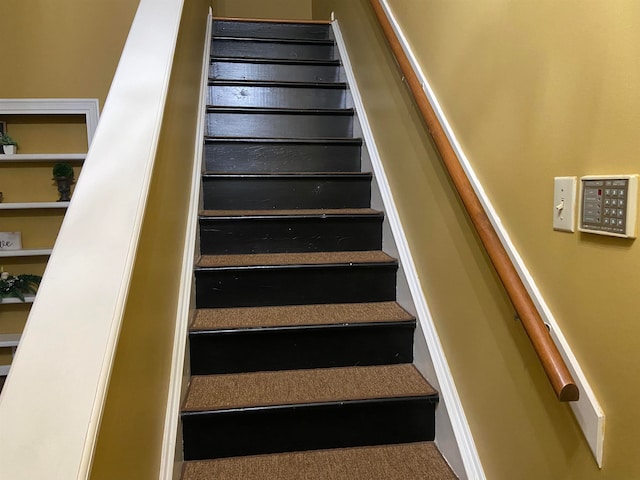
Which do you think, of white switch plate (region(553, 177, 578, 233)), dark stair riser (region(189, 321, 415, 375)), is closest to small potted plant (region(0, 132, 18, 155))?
dark stair riser (region(189, 321, 415, 375))

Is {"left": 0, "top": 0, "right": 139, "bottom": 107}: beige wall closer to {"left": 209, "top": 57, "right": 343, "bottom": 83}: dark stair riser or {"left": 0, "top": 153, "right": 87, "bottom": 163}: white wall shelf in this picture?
{"left": 0, "top": 153, "right": 87, "bottom": 163}: white wall shelf

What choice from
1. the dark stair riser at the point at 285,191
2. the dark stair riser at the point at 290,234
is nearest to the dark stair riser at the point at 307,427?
the dark stair riser at the point at 290,234

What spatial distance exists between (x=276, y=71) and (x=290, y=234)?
136cm

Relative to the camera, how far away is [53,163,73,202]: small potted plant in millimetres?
2852

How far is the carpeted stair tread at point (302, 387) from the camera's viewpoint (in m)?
1.50

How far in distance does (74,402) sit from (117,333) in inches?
5.7

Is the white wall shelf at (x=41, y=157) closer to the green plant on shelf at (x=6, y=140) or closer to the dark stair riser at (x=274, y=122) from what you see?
the green plant on shelf at (x=6, y=140)

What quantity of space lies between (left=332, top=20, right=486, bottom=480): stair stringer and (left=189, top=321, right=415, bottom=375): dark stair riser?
3.7 inches

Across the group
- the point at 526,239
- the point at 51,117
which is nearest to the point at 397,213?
the point at 526,239

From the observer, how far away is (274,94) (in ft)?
9.13

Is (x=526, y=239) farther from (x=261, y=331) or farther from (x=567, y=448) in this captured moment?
(x=261, y=331)

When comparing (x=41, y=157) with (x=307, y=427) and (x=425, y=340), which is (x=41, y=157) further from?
(x=425, y=340)

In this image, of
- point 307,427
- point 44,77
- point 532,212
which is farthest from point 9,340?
point 532,212

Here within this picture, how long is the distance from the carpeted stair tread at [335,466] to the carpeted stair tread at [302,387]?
0.18 m
